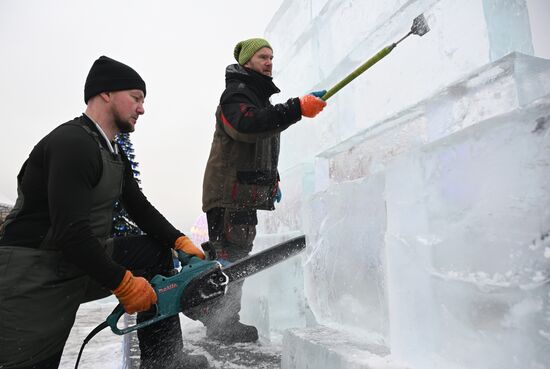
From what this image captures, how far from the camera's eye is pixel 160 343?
176 cm

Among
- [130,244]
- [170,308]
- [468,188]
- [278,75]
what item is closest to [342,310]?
[170,308]

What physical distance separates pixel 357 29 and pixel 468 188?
176 cm

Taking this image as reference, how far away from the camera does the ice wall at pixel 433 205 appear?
93cm

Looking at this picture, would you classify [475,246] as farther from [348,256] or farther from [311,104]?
[311,104]

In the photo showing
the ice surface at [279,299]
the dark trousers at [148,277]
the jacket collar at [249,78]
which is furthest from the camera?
the ice surface at [279,299]

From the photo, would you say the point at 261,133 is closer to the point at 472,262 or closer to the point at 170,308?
the point at 170,308

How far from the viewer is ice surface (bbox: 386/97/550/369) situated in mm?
898

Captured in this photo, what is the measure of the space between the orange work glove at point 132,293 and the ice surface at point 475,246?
954 millimetres

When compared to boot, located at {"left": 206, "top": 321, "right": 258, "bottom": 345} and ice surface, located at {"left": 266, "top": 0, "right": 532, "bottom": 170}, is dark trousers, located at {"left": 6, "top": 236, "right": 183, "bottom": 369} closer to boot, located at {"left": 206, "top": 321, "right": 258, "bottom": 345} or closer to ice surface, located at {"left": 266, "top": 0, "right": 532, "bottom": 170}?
boot, located at {"left": 206, "top": 321, "right": 258, "bottom": 345}

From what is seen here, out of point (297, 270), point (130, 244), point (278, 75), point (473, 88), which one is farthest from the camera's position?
point (278, 75)

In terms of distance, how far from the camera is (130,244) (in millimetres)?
1784

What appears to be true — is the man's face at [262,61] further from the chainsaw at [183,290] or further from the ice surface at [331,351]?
the ice surface at [331,351]

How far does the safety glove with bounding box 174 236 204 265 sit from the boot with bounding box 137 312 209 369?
283 millimetres

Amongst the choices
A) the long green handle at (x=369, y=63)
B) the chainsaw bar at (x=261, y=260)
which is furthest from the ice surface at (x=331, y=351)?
the long green handle at (x=369, y=63)
